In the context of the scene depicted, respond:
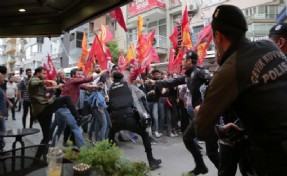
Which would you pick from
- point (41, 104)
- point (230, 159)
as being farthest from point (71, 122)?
point (230, 159)

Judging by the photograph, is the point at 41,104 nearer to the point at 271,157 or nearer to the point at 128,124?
the point at 128,124

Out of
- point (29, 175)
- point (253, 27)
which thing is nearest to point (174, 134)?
point (29, 175)

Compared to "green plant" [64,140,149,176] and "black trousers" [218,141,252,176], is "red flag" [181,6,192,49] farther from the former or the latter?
"green plant" [64,140,149,176]

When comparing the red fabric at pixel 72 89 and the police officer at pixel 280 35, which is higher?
the police officer at pixel 280 35

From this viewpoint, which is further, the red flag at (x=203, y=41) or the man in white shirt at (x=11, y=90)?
the man in white shirt at (x=11, y=90)

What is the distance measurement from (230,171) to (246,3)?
63.0 feet

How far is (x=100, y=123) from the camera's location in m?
7.34

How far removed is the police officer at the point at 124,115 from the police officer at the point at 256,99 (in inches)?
151

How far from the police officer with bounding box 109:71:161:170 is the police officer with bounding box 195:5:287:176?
383cm

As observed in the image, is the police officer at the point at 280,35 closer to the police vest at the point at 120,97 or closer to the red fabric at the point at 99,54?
the police vest at the point at 120,97

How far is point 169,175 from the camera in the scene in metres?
5.17

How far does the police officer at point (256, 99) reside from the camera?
1665 millimetres

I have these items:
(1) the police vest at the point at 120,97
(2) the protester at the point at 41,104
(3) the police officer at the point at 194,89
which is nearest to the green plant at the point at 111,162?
(3) the police officer at the point at 194,89

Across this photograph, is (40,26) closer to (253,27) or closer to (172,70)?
(172,70)
